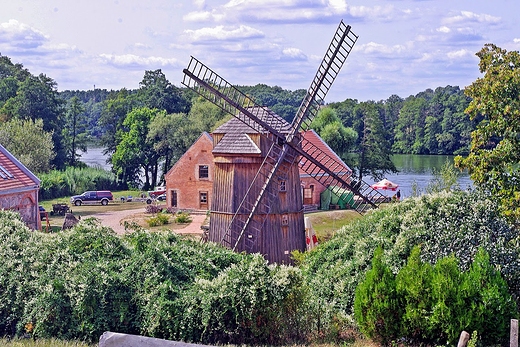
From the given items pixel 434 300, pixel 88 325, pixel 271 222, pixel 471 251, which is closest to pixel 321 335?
pixel 434 300

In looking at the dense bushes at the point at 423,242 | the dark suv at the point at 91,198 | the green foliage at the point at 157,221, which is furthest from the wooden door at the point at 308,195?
the dense bushes at the point at 423,242

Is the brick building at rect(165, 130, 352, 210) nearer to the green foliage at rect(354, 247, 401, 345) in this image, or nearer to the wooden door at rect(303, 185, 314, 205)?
the wooden door at rect(303, 185, 314, 205)

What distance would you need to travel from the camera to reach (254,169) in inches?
1068

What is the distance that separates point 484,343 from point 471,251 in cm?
228

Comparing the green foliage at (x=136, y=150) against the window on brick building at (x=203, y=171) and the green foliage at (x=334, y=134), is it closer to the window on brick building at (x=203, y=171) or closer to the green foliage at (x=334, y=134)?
the green foliage at (x=334, y=134)

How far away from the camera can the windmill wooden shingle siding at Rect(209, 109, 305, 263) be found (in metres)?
27.0

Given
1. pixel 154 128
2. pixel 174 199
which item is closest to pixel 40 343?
pixel 174 199

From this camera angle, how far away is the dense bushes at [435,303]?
1495cm

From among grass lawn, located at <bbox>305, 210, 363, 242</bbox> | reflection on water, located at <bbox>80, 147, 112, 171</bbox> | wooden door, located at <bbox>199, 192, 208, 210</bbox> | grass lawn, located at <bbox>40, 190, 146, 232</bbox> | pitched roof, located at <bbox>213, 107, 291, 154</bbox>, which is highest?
reflection on water, located at <bbox>80, 147, 112, 171</bbox>

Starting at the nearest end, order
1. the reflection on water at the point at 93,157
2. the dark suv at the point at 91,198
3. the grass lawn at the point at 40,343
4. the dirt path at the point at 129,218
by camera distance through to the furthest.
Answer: the grass lawn at the point at 40,343 < the dirt path at the point at 129,218 < the dark suv at the point at 91,198 < the reflection on water at the point at 93,157

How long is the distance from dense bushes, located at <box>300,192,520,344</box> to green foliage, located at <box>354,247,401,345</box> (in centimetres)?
112

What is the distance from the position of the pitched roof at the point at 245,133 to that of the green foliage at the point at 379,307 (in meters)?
11.9

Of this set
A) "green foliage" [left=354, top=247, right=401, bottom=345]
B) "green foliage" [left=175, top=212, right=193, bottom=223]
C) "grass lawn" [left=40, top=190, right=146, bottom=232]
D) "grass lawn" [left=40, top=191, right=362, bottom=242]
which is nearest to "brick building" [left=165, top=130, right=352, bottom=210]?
"grass lawn" [left=40, top=191, right=362, bottom=242]

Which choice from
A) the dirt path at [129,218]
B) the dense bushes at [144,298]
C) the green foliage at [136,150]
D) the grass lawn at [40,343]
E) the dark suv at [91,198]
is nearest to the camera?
the grass lawn at [40,343]
